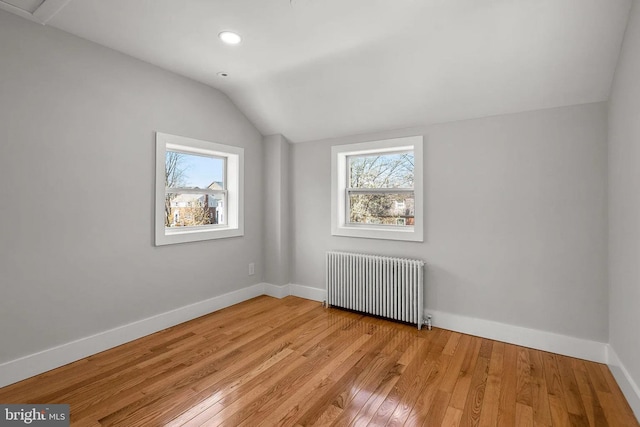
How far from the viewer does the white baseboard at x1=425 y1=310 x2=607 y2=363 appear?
7.97 ft

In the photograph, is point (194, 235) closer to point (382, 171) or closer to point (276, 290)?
point (276, 290)

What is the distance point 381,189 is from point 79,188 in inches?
115

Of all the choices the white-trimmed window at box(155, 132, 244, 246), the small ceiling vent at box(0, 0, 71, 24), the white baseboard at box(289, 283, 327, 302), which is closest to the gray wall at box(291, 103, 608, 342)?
the white baseboard at box(289, 283, 327, 302)

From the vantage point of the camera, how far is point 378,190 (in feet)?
11.9

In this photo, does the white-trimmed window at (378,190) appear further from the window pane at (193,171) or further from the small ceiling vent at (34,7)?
the small ceiling vent at (34,7)

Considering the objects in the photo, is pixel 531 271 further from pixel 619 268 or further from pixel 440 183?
pixel 440 183

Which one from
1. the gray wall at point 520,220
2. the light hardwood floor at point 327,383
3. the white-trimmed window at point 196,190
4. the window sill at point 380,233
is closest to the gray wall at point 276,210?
the white-trimmed window at point 196,190

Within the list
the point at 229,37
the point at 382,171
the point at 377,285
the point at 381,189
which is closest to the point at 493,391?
the point at 377,285

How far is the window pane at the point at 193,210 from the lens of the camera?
333 cm

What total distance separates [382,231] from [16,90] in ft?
11.0

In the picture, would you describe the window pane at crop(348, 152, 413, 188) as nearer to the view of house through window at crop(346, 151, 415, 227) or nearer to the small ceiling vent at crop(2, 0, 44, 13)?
the view of house through window at crop(346, 151, 415, 227)

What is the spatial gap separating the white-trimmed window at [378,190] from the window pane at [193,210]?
1467 mm

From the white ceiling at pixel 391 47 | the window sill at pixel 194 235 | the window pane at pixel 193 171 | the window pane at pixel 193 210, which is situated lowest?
the window sill at pixel 194 235

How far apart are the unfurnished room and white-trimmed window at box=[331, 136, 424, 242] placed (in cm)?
3
